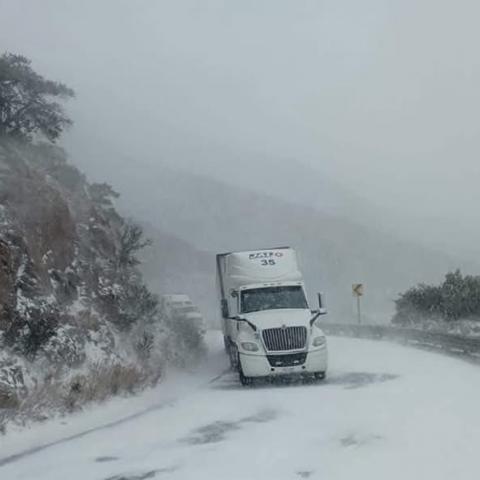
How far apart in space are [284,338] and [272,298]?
213 cm

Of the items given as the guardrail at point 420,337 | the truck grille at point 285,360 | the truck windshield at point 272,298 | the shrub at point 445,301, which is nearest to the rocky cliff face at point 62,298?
the truck windshield at point 272,298

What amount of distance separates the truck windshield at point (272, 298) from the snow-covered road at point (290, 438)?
272 centimetres

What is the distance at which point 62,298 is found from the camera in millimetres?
16562

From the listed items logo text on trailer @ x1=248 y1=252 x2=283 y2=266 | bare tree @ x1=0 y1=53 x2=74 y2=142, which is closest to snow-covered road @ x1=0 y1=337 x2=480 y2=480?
logo text on trailer @ x1=248 y1=252 x2=283 y2=266

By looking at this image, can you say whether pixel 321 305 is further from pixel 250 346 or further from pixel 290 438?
pixel 290 438

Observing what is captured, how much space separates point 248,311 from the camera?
60.5 ft

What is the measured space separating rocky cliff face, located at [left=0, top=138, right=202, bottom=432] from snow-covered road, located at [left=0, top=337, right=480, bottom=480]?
4.13 ft

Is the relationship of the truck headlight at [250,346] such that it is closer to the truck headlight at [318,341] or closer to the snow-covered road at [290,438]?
the snow-covered road at [290,438]

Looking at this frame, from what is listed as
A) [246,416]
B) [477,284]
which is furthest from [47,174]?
[477,284]

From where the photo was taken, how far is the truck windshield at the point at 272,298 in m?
18.5

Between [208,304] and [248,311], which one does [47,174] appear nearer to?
[248,311]

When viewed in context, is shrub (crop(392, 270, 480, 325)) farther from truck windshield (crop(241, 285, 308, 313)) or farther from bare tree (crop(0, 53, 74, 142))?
bare tree (crop(0, 53, 74, 142))

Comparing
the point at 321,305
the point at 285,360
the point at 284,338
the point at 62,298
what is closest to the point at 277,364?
the point at 285,360

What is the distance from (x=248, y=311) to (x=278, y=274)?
154 centimetres
